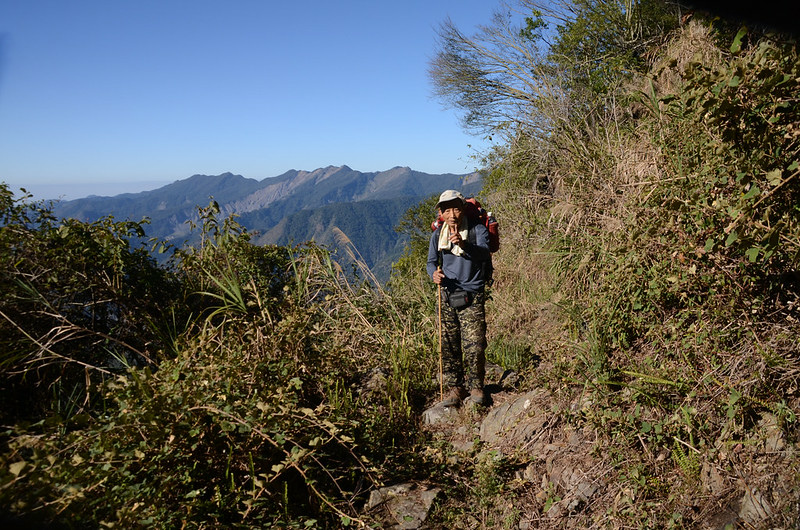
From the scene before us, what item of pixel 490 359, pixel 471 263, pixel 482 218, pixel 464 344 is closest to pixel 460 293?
pixel 471 263

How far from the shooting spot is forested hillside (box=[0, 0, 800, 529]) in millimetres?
2479

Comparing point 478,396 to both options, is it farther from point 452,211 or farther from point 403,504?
point 452,211

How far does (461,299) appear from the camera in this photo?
165 inches

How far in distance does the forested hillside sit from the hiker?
1.09 ft

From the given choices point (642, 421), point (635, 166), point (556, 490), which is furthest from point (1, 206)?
point (635, 166)

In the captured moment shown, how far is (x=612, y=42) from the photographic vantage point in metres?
11.9

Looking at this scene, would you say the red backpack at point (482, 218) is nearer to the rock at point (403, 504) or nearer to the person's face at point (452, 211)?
the person's face at point (452, 211)

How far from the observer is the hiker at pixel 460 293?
13.8ft

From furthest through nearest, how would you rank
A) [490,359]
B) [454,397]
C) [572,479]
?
1. [490,359]
2. [454,397]
3. [572,479]

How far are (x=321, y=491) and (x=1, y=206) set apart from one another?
14.1 feet

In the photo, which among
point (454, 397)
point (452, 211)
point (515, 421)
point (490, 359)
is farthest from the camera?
point (490, 359)

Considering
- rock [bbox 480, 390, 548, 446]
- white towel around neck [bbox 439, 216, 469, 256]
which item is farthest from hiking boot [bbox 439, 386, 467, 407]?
white towel around neck [bbox 439, 216, 469, 256]

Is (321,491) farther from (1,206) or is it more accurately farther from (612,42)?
(612,42)

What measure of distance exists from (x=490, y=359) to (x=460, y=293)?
151 cm
